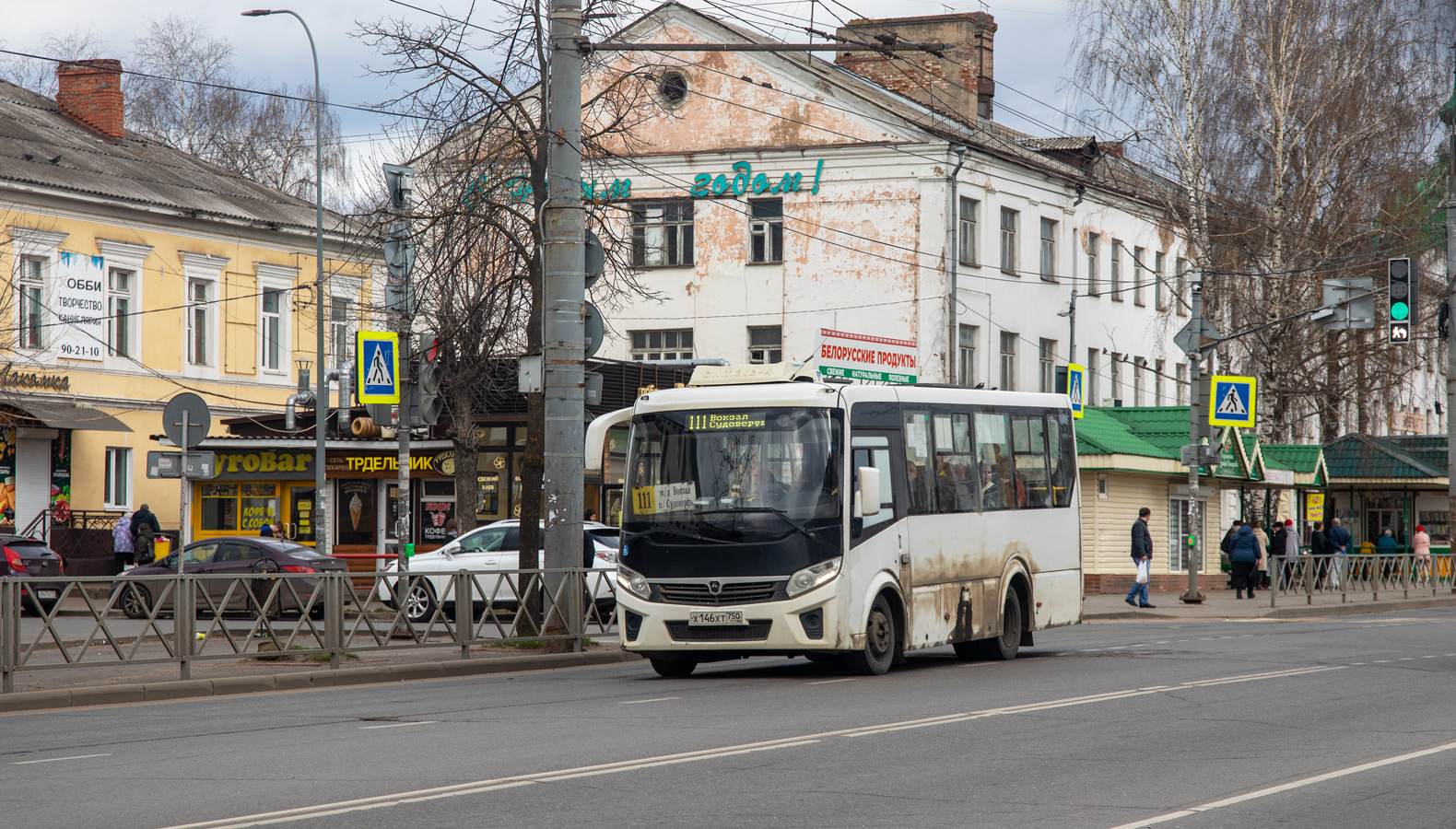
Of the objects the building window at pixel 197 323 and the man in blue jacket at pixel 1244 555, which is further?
the building window at pixel 197 323

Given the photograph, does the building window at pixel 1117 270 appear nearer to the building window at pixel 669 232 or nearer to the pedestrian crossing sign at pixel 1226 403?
the building window at pixel 669 232

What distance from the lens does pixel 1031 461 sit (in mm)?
19516

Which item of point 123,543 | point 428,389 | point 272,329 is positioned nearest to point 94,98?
point 272,329

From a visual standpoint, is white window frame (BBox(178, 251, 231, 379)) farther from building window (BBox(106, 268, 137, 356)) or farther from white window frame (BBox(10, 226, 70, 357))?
white window frame (BBox(10, 226, 70, 357))

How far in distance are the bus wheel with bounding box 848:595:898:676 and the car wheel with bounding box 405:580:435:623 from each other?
4623 millimetres

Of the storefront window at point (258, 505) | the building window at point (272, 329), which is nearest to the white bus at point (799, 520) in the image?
the storefront window at point (258, 505)

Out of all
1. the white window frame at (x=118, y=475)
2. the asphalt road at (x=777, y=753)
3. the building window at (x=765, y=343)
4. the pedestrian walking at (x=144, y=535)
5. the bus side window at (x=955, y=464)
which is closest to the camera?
the asphalt road at (x=777, y=753)

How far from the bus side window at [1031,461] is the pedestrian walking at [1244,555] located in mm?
18302

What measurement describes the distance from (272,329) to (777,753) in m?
38.9

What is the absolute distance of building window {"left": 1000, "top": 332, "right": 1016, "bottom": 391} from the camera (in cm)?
4512

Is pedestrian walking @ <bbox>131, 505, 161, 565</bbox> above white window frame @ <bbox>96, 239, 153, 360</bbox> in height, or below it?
below

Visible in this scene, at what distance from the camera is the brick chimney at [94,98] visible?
46625 millimetres

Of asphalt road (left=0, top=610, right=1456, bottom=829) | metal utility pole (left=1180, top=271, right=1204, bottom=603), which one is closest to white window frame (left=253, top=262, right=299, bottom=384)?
metal utility pole (left=1180, top=271, right=1204, bottom=603)

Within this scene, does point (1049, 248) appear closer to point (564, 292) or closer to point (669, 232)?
point (669, 232)
